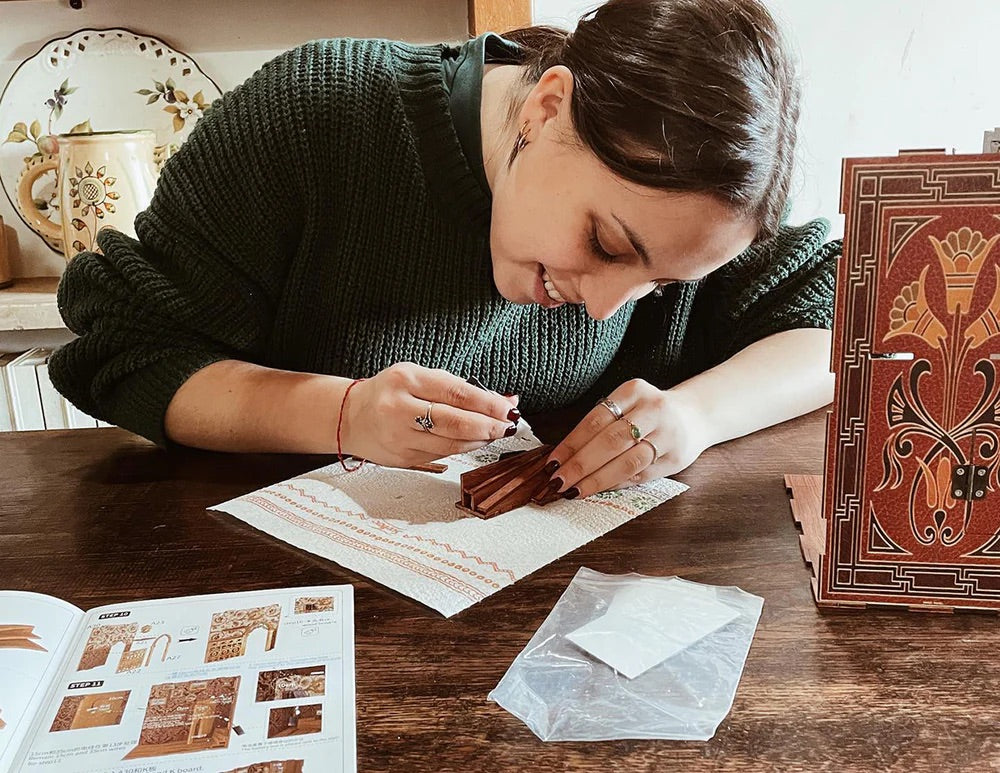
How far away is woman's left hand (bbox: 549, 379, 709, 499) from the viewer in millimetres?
906

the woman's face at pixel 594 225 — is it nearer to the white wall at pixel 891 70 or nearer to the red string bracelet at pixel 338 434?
the red string bracelet at pixel 338 434

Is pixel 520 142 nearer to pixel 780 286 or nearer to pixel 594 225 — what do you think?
pixel 594 225

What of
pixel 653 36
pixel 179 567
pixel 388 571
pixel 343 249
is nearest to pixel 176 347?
pixel 343 249

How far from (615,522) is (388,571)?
222 mm

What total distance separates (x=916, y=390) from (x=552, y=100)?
433 millimetres

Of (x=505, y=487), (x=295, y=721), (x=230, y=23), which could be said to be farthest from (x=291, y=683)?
(x=230, y=23)

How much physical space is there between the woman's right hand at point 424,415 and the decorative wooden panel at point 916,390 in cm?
33

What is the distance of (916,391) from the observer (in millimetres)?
673

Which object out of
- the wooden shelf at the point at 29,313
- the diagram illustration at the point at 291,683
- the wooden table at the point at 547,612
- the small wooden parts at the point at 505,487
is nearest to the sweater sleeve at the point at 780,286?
the wooden table at the point at 547,612

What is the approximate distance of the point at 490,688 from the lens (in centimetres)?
60

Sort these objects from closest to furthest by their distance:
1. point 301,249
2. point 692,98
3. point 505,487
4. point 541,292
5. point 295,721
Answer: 1. point 295,721
2. point 692,98
3. point 505,487
4. point 541,292
5. point 301,249

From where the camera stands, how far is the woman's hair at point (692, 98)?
2.54ft

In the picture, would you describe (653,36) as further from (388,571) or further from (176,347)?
(176,347)

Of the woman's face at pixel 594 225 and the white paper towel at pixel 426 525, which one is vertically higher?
the woman's face at pixel 594 225
